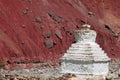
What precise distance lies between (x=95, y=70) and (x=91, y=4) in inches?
2097

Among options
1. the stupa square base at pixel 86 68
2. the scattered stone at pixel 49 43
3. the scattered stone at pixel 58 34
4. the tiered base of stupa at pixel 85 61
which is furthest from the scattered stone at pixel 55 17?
the stupa square base at pixel 86 68

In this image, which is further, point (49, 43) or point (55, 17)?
point (55, 17)

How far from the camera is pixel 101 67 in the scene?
18109 mm

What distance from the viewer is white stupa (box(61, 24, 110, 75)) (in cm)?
1794

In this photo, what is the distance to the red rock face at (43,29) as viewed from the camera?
49909 mm

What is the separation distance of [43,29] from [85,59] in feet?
122

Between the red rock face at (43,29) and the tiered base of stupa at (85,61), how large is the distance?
90.5ft

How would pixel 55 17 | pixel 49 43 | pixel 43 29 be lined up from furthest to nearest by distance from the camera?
pixel 55 17 < pixel 43 29 < pixel 49 43

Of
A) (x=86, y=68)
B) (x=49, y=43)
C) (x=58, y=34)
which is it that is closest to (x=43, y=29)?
(x=49, y=43)

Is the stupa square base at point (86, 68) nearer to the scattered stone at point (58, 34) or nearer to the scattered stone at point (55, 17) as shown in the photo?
the scattered stone at point (58, 34)

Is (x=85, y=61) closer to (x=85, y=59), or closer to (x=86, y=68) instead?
(x=85, y=59)

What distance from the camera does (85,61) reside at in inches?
707

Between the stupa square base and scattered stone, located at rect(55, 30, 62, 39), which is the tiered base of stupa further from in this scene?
scattered stone, located at rect(55, 30, 62, 39)

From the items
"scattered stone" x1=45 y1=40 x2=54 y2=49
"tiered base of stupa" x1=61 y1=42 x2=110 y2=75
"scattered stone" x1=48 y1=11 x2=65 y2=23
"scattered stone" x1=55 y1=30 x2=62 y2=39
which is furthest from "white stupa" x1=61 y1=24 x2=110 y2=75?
"scattered stone" x1=48 y1=11 x2=65 y2=23
